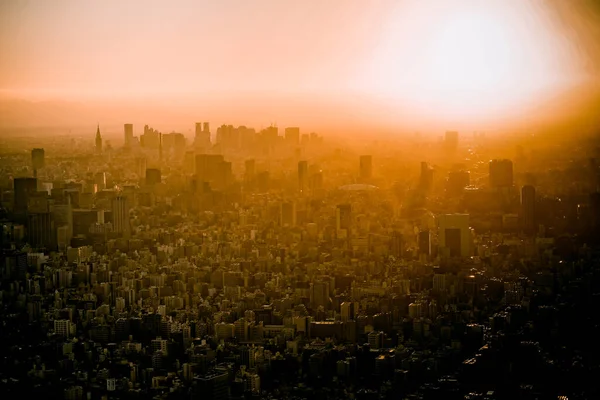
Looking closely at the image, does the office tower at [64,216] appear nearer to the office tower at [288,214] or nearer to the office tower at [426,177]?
the office tower at [288,214]

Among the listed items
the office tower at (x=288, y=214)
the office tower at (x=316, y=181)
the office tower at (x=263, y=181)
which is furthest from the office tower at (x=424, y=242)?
the office tower at (x=263, y=181)

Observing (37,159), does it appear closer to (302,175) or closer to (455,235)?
(302,175)

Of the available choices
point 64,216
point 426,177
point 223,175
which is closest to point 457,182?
point 426,177

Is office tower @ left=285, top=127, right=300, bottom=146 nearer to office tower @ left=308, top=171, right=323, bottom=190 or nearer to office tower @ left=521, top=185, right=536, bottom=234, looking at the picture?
office tower @ left=308, top=171, right=323, bottom=190

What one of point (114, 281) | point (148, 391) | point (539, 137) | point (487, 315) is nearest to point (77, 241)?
point (114, 281)

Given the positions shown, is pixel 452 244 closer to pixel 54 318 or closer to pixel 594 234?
pixel 594 234
